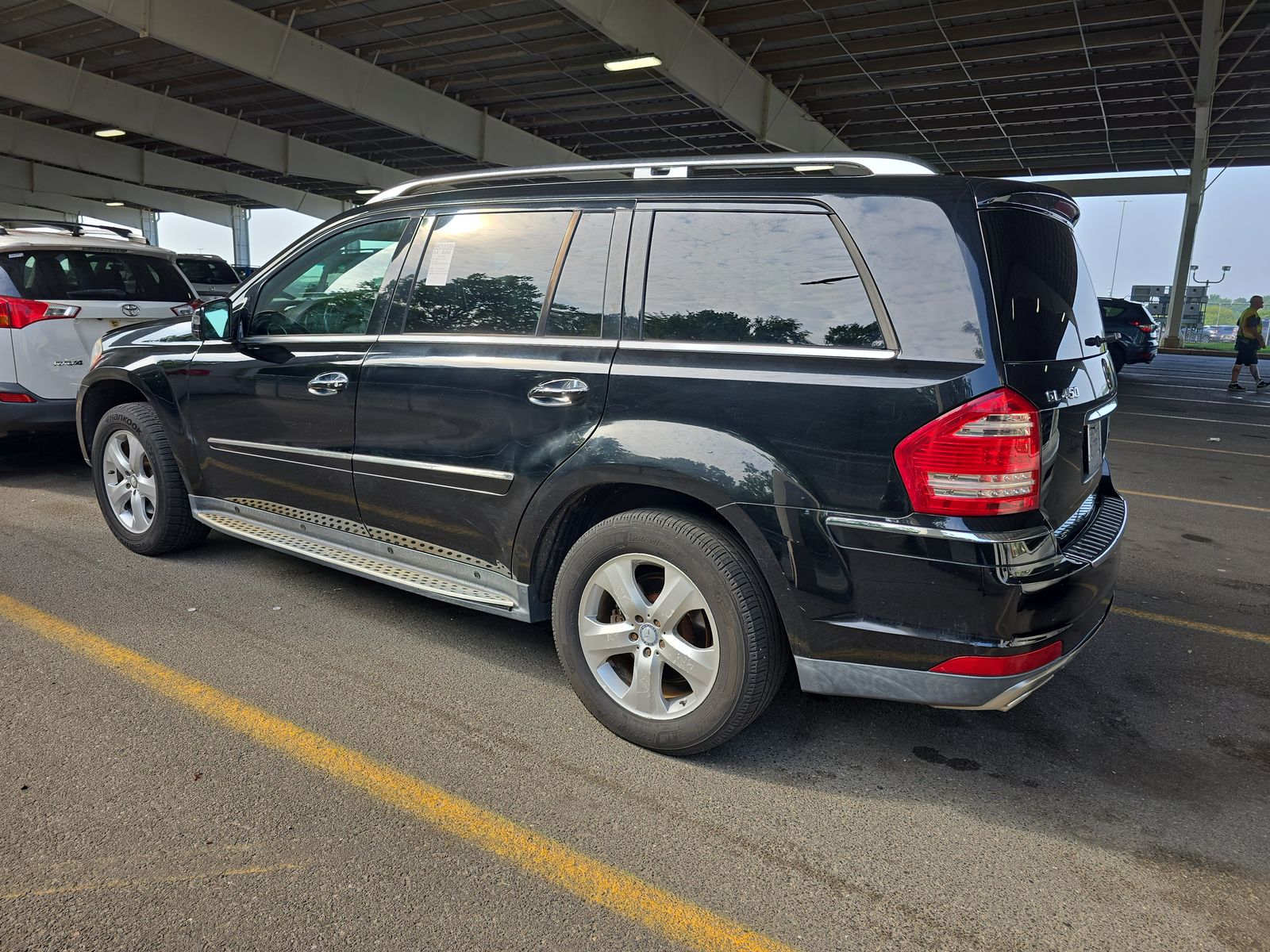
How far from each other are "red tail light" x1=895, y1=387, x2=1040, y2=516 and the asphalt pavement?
97 cm

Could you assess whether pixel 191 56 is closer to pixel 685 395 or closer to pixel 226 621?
pixel 226 621

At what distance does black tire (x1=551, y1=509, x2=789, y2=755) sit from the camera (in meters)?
2.66

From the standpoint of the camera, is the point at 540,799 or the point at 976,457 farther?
the point at 540,799

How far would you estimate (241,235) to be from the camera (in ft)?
137

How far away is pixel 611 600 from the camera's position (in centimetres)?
304

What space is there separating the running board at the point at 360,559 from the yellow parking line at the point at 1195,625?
9.83 ft

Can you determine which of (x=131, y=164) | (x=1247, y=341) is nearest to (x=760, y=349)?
(x=1247, y=341)

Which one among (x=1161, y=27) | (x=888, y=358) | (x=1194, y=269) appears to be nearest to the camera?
(x=888, y=358)

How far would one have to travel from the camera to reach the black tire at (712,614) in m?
2.66

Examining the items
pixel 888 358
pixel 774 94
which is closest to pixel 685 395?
pixel 888 358

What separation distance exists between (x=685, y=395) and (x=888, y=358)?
2.04ft

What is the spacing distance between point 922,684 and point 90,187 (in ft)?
132

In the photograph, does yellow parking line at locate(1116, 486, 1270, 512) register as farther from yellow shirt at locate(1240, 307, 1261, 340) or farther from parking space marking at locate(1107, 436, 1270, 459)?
yellow shirt at locate(1240, 307, 1261, 340)

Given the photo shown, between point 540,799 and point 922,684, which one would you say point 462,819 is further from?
point 922,684
